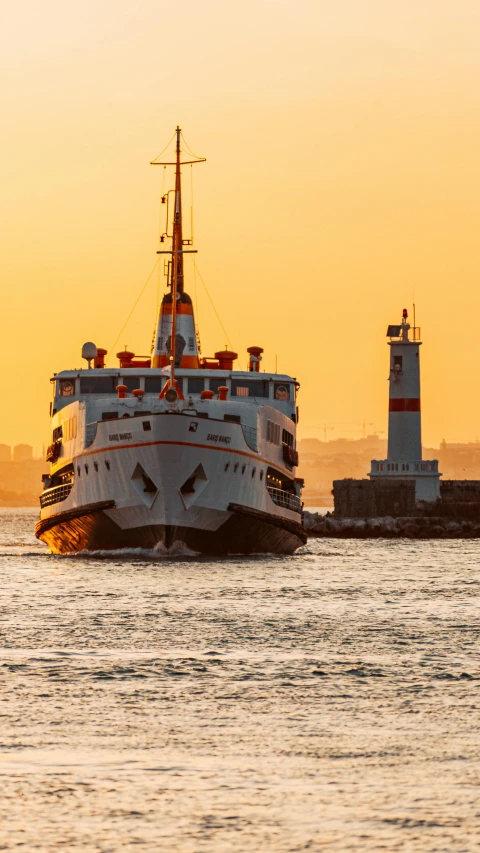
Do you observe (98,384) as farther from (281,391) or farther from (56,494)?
(281,391)

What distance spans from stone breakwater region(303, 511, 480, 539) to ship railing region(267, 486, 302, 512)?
3216cm

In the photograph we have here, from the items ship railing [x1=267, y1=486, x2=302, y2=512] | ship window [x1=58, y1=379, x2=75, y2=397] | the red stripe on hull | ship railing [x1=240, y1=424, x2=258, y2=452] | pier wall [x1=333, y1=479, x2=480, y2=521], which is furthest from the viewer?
pier wall [x1=333, y1=479, x2=480, y2=521]

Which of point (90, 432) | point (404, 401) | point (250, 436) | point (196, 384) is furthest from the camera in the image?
point (404, 401)

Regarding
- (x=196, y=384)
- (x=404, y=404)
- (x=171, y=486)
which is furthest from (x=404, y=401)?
(x=171, y=486)

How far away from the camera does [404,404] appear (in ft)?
265

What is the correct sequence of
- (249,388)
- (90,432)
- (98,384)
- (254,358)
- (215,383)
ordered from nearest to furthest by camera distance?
(90,432), (215,383), (98,384), (249,388), (254,358)

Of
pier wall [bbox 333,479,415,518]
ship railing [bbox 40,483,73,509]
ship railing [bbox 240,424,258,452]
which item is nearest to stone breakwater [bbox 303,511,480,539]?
pier wall [bbox 333,479,415,518]

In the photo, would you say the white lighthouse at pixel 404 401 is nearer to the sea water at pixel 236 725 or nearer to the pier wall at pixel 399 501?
the pier wall at pixel 399 501

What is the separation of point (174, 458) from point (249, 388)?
9.91m

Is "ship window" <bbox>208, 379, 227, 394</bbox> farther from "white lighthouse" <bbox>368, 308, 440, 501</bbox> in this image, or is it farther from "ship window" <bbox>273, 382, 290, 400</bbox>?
"white lighthouse" <bbox>368, 308, 440, 501</bbox>

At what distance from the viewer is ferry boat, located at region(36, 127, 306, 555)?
3866cm

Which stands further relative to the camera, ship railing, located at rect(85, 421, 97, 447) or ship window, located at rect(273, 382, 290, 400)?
ship window, located at rect(273, 382, 290, 400)

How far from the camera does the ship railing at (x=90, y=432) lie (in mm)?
41281

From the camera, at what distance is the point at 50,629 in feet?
75.1
